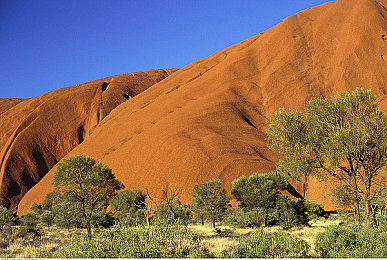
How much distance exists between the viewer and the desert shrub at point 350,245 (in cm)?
782

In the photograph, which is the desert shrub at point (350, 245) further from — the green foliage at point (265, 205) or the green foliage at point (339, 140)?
the green foliage at point (265, 205)

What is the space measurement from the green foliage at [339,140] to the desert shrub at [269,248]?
5.31 metres

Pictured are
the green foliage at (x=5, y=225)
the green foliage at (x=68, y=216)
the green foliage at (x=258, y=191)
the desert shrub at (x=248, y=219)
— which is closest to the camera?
the green foliage at (x=5, y=225)

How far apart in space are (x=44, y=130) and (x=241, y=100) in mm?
52927

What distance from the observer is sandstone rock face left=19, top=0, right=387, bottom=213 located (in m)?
40.2

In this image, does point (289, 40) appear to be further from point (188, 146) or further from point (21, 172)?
point (21, 172)

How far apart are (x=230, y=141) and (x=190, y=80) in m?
Answer: 34.2

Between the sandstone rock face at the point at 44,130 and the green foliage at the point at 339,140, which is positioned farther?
the sandstone rock face at the point at 44,130

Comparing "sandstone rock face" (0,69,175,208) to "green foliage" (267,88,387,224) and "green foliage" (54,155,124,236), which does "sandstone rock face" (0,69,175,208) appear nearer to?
"green foliage" (54,155,124,236)

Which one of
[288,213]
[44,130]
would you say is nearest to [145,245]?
[288,213]

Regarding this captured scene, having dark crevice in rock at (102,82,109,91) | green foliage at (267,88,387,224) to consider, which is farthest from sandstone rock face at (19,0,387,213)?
dark crevice in rock at (102,82,109,91)

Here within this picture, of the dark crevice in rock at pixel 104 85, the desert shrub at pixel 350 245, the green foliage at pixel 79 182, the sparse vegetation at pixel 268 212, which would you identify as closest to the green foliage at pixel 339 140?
the sparse vegetation at pixel 268 212

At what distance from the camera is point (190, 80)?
7362 cm

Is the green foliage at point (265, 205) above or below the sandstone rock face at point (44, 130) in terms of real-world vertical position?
below
